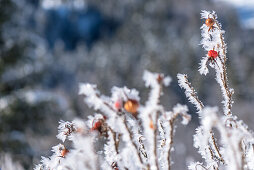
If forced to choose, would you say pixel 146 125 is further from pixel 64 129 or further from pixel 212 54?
pixel 212 54

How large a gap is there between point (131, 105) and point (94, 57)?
155 ft

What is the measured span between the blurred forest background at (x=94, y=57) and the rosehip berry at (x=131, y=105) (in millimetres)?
591

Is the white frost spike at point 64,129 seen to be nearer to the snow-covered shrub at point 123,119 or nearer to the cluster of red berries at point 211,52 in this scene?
the snow-covered shrub at point 123,119

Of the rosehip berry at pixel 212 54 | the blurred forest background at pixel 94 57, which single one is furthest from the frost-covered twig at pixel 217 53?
the blurred forest background at pixel 94 57

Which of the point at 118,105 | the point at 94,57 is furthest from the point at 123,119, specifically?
the point at 94,57

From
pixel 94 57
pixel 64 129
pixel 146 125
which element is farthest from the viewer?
pixel 94 57

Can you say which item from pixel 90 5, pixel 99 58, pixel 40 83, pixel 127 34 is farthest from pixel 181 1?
pixel 40 83

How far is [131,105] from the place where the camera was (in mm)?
825

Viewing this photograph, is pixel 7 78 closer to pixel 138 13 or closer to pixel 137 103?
pixel 137 103

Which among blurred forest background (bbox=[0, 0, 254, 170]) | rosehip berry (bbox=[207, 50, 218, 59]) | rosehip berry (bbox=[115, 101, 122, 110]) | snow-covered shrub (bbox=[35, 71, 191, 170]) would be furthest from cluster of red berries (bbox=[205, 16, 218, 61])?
rosehip berry (bbox=[115, 101, 122, 110])

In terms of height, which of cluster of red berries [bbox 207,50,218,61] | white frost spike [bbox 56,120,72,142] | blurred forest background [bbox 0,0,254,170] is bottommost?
white frost spike [bbox 56,120,72,142]

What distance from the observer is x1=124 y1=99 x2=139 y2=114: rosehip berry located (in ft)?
2.71

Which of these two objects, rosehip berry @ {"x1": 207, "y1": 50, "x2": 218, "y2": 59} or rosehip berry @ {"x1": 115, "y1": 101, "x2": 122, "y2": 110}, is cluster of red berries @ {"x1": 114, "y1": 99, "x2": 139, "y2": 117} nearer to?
rosehip berry @ {"x1": 115, "y1": 101, "x2": 122, "y2": 110}

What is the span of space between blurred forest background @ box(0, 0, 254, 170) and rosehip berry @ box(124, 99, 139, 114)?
591 mm
